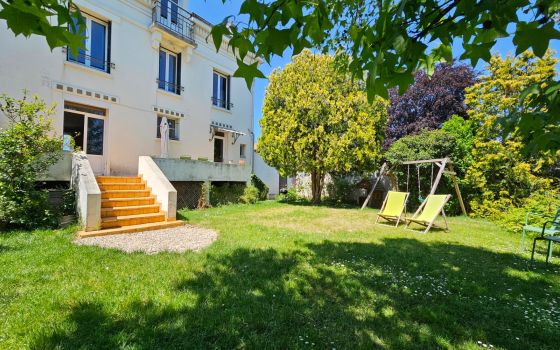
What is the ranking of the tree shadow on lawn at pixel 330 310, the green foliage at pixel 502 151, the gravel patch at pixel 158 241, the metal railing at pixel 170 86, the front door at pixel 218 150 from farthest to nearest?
the front door at pixel 218 150
the metal railing at pixel 170 86
the green foliage at pixel 502 151
the gravel patch at pixel 158 241
the tree shadow on lawn at pixel 330 310

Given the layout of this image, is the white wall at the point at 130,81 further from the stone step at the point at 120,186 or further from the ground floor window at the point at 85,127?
the stone step at the point at 120,186

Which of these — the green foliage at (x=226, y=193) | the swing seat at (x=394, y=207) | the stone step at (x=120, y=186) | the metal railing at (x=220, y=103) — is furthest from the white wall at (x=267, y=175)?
the swing seat at (x=394, y=207)

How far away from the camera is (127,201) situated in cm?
809

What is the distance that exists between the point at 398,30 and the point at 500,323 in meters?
3.27

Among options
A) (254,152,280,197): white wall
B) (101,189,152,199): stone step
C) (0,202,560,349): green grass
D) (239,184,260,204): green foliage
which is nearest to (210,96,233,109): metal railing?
(254,152,280,197): white wall

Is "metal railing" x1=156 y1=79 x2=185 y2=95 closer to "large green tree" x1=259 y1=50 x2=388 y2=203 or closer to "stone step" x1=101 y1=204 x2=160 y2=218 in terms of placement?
"large green tree" x1=259 y1=50 x2=388 y2=203

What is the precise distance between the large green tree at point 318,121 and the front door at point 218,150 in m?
2.90

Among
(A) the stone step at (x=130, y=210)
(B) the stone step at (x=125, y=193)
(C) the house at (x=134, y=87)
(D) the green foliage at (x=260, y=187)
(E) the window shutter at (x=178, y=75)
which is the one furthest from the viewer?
(D) the green foliage at (x=260, y=187)

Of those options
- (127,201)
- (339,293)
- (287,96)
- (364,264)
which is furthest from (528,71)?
(127,201)

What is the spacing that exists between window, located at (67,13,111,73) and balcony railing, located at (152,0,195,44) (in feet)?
6.66

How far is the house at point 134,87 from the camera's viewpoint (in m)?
9.04

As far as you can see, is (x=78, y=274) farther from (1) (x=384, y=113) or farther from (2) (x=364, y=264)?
(1) (x=384, y=113)

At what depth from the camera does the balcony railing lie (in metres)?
12.2

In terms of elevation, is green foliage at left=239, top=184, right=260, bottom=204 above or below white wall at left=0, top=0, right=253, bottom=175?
below
